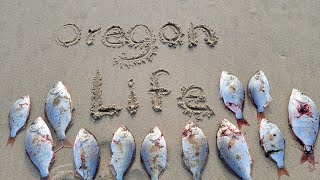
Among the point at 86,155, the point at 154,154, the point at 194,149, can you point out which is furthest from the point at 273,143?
the point at 86,155

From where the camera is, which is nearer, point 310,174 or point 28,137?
point 310,174

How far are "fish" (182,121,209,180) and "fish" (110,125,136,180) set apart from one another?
0.49 meters

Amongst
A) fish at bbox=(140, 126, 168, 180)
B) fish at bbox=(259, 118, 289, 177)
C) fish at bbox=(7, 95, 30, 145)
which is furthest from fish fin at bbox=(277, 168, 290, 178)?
fish at bbox=(7, 95, 30, 145)

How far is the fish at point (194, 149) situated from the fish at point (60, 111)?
43.1 inches

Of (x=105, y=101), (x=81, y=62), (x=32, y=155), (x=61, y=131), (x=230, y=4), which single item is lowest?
(x=32, y=155)

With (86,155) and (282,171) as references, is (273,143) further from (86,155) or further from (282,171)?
(86,155)

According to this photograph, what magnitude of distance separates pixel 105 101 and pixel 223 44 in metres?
1.41

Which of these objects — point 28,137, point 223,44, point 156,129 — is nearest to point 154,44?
point 223,44

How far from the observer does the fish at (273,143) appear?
2.92 meters

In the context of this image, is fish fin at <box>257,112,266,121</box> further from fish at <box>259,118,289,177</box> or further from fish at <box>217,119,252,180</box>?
fish at <box>217,119,252,180</box>

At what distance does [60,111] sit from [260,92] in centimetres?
198

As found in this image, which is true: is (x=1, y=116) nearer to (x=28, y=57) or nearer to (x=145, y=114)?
(x=28, y=57)

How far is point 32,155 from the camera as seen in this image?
3053mm

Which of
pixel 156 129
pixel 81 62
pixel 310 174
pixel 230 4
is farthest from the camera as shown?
pixel 230 4
